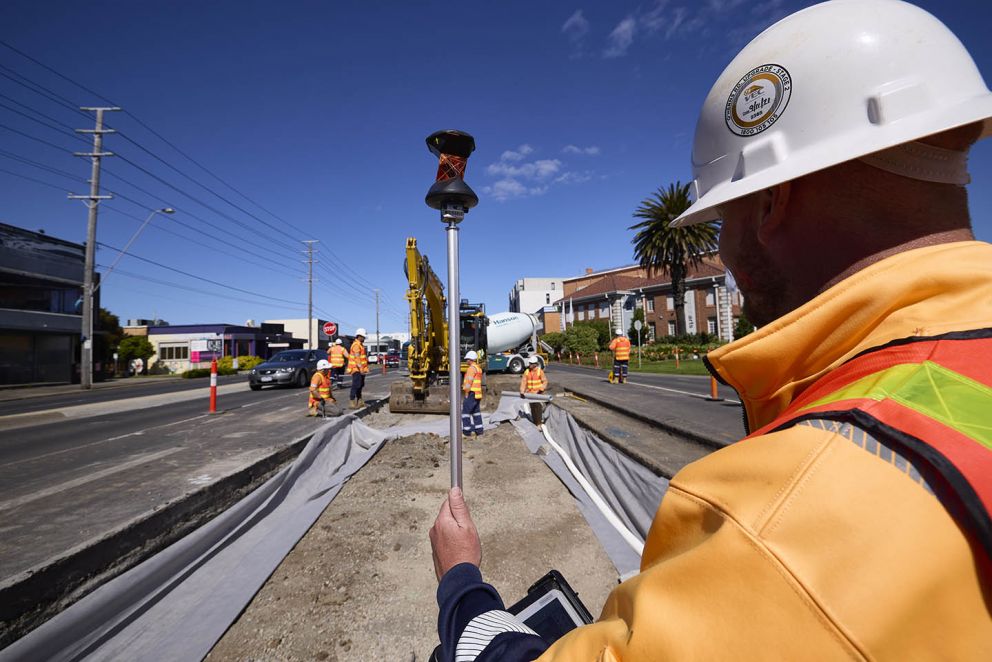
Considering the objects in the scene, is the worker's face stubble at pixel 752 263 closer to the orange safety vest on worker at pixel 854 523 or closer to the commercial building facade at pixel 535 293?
the orange safety vest on worker at pixel 854 523

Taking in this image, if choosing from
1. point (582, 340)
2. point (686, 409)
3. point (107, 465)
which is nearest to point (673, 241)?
point (582, 340)

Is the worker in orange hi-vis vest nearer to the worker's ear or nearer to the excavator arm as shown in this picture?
the excavator arm

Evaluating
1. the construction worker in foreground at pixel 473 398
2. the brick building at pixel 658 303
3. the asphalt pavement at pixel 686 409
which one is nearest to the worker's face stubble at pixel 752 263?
the asphalt pavement at pixel 686 409

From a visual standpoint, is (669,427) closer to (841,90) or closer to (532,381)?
(532,381)

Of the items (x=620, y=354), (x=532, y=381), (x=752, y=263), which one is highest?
(x=752, y=263)

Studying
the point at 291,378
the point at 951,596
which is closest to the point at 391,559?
the point at 951,596

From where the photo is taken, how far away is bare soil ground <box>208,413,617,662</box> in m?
2.70

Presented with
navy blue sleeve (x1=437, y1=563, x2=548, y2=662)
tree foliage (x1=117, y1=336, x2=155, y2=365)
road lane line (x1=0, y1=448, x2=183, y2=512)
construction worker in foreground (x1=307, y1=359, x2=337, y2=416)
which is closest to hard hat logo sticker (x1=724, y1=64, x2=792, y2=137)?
navy blue sleeve (x1=437, y1=563, x2=548, y2=662)

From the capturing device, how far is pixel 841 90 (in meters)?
1.07

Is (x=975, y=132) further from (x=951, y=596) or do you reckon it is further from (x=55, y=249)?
(x=55, y=249)

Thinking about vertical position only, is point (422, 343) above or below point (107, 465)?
above

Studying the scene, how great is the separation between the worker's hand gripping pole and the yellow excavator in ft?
25.3

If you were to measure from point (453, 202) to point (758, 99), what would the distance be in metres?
1.25

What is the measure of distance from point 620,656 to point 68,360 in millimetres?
38731
